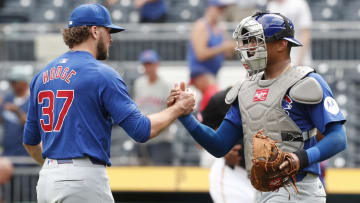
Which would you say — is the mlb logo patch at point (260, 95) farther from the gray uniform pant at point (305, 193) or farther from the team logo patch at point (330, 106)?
the gray uniform pant at point (305, 193)

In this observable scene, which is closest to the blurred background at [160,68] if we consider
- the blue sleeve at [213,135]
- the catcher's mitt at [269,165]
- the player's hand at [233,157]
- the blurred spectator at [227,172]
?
the blurred spectator at [227,172]

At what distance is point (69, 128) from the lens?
4973mm

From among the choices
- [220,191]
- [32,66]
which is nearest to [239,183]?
[220,191]

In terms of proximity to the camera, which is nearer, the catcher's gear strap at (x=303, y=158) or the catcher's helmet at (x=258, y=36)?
the catcher's gear strap at (x=303, y=158)

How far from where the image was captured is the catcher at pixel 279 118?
4.62 metres

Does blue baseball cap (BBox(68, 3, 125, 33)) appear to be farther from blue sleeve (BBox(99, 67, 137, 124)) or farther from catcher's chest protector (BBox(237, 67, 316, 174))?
catcher's chest protector (BBox(237, 67, 316, 174))

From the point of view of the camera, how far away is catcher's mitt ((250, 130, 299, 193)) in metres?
4.55

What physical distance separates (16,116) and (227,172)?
4.72 meters

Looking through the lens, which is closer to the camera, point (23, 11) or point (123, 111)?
point (123, 111)

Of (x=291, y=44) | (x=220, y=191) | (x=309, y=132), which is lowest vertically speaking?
(x=220, y=191)

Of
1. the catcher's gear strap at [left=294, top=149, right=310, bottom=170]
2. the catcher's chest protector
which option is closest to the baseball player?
the catcher's chest protector

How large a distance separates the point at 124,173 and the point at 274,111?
588cm

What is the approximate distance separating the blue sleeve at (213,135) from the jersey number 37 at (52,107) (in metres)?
0.81

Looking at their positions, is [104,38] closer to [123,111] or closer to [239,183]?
[123,111]
